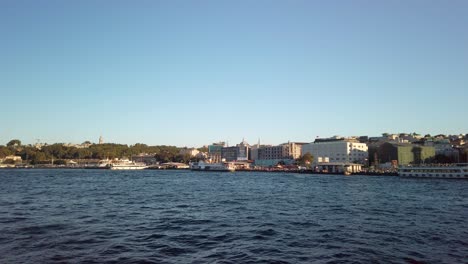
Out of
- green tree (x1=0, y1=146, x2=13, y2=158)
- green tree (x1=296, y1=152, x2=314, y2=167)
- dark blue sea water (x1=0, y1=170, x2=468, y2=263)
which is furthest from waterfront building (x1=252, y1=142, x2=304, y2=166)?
dark blue sea water (x1=0, y1=170, x2=468, y2=263)

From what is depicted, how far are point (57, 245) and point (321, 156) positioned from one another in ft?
438

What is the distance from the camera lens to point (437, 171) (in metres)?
80.8

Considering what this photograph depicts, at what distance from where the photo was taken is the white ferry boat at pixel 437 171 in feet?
251

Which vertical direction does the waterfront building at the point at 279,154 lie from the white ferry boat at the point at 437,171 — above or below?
above

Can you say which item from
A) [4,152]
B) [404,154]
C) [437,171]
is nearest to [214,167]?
[404,154]

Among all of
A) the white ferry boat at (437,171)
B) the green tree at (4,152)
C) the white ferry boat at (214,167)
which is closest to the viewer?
the white ferry boat at (437,171)

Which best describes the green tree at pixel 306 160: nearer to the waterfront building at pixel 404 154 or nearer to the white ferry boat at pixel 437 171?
the waterfront building at pixel 404 154

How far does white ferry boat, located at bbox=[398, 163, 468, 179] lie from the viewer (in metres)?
76.5

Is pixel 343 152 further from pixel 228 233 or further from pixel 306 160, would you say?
pixel 228 233

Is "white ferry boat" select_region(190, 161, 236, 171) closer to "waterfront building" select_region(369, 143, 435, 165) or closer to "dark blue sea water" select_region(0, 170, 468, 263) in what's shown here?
"waterfront building" select_region(369, 143, 435, 165)

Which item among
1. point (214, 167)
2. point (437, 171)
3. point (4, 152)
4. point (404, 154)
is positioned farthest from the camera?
point (4, 152)

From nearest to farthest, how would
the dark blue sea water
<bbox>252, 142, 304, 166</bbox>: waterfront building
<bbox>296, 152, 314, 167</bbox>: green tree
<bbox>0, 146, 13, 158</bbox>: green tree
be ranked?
the dark blue sea water
<bbox>296, 152, 314, 167</bbox>: green tree
<bbox>252, 142, 304, 166</bbox>: waterfront building
<bbox>0, 146, 13, 158</bbox>: green tree

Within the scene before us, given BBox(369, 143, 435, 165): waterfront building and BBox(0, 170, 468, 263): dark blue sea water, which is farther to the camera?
BBox(369, 143, 435, 165): waterfront building

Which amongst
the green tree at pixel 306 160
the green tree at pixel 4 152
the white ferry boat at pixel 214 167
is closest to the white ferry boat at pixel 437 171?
the green tree at pixel 306 160
